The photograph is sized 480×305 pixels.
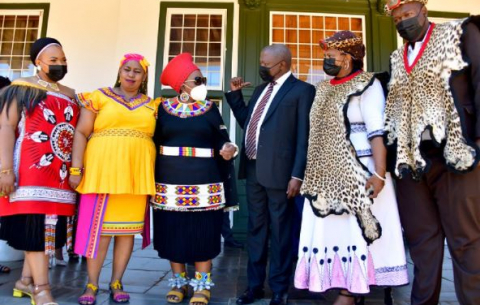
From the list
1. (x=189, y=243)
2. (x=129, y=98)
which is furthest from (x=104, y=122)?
(x=189, y=243)

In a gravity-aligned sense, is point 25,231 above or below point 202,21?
below

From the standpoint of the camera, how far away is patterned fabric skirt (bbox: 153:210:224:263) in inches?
108

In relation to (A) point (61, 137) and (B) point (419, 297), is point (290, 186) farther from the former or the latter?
(A) point (61, 137)

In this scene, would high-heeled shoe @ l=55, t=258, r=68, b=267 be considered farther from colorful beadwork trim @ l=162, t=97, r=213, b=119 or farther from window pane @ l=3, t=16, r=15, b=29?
window pane @ l=3, t=16, r=15, b=29

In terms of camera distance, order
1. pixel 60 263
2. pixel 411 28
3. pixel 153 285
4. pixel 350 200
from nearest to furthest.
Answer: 1. pixel 411 28
2. pixel 350 200
3. pixel 153 285
4. pixel 60 263

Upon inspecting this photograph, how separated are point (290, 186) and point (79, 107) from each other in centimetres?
175

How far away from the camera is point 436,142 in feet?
Answer: 6.82

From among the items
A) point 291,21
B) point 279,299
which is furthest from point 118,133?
point 291,21

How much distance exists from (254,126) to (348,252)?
1.16 m

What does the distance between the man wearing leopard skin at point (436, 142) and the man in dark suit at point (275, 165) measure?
0.68 metres

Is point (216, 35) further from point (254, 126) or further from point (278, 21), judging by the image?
point (254, 126)

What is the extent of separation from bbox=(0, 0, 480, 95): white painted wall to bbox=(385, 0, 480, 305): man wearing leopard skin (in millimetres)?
3669

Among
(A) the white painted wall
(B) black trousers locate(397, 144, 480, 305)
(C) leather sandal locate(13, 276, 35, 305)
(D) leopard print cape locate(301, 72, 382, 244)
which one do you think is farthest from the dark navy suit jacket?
(A) the white painted wall

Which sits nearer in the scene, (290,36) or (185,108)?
(185,108)
